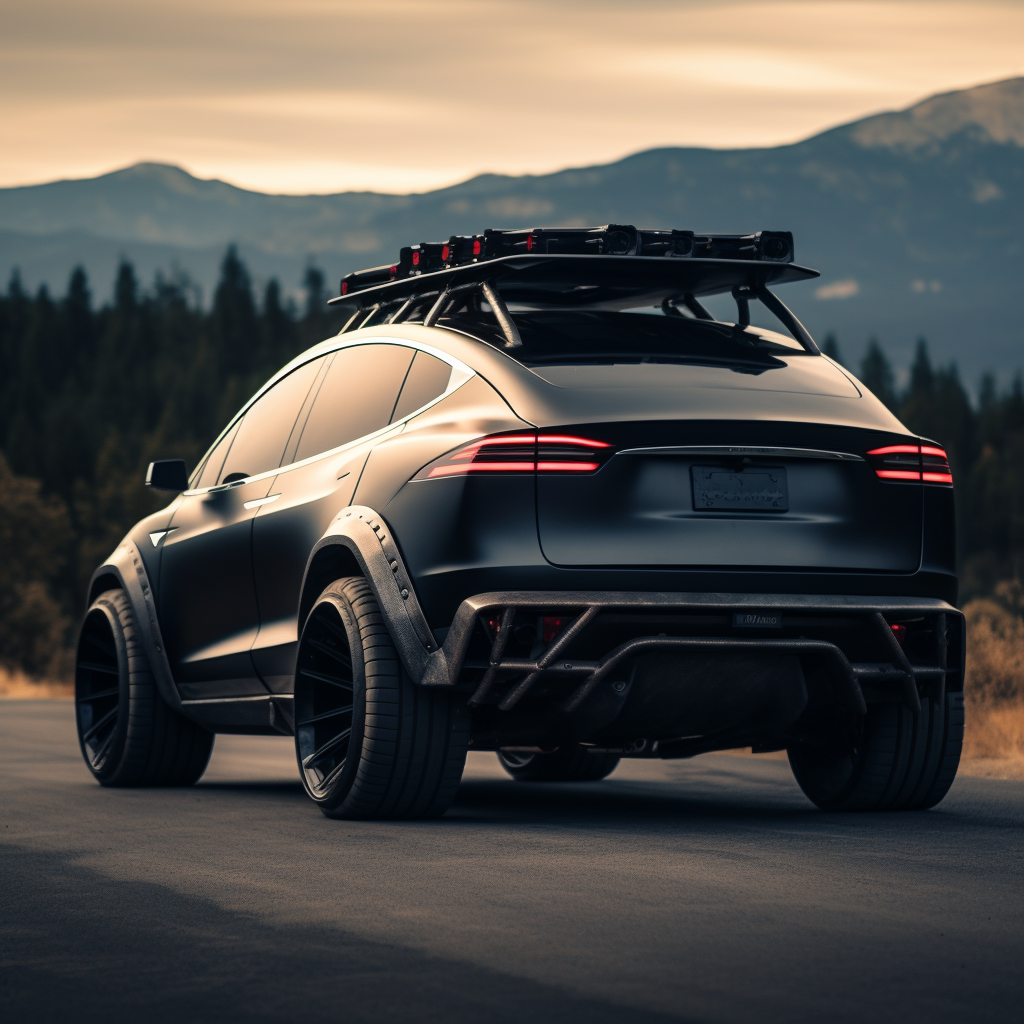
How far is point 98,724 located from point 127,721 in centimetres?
43

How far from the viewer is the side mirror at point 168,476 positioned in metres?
9.16

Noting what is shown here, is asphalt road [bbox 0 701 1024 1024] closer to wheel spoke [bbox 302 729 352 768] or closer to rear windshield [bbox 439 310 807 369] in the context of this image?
wheel spoke [bbox 302 729 352 768]

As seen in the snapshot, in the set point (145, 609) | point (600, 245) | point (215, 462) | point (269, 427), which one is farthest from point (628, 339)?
point (145, 609)

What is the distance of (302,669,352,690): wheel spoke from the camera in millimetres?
7239

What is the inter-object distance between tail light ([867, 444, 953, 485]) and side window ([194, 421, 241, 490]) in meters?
3.51

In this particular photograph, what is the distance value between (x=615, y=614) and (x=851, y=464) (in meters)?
1.09

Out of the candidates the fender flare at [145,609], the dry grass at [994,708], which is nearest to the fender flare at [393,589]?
the fender flare at [145,609]

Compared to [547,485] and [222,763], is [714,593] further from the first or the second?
[222,763]

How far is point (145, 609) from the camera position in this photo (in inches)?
359

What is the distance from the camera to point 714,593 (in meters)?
6.57

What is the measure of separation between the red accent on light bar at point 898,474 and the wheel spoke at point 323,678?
2.19 meters

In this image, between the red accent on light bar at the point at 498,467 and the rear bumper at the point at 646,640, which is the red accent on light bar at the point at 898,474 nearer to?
the rear bumper at the point at 646,640

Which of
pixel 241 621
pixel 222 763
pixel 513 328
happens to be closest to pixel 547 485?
pixel 513 328

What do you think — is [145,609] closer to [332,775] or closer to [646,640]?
[332,775]
